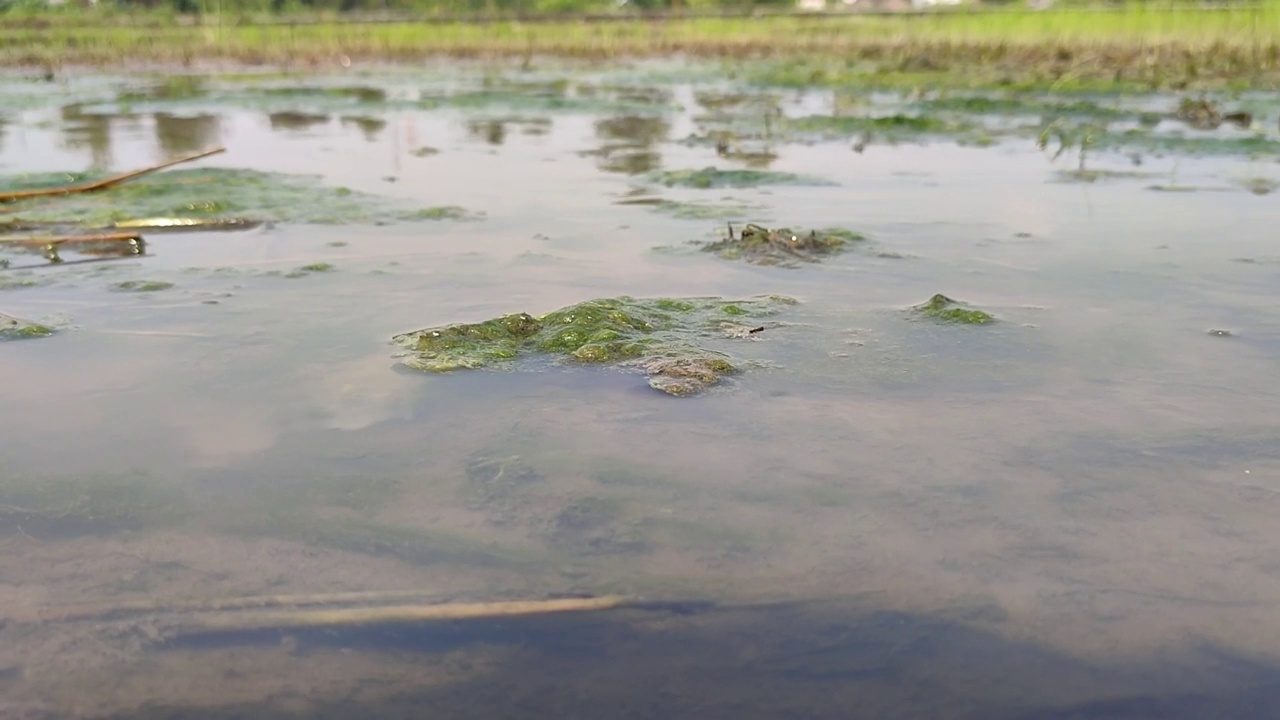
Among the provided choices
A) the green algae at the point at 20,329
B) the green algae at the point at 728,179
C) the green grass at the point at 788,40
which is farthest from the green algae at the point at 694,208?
the green grass at the point at 788,40

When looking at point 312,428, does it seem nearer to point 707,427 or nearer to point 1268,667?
point 707,427

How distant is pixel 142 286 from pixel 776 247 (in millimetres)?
2255

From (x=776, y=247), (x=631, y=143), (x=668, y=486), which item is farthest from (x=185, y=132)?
(x=668, y=486)

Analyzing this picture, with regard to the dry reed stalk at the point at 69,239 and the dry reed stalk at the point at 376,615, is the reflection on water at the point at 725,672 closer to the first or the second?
the dry reed stalk at the point at 376,615

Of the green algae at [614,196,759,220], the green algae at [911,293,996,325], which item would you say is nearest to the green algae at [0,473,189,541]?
the green algae at [911,293,996,325]

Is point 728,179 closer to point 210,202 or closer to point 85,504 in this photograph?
point 210,202

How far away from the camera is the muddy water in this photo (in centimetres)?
133

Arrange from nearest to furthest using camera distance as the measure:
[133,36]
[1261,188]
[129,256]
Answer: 1. [129,256]
2. [1261,188]
3. [133,36]

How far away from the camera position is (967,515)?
175 cm

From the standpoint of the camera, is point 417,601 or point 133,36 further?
point 133,36

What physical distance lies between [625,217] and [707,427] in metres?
2.63

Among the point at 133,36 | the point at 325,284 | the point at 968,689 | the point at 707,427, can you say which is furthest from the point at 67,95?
the point at 968,689

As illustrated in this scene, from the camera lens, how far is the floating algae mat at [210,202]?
4633 millimetres

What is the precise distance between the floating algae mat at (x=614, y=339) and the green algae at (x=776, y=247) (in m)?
0.71
